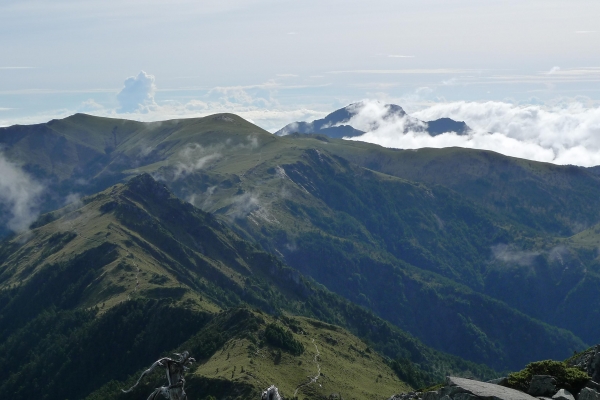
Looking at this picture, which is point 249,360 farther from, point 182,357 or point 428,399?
point 182,357

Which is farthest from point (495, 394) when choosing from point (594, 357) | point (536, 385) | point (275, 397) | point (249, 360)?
point (249, 360)

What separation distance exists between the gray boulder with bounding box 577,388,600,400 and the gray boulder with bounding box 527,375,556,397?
3340mm

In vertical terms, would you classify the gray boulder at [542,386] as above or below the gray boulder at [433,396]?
above

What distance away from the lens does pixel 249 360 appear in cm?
18375

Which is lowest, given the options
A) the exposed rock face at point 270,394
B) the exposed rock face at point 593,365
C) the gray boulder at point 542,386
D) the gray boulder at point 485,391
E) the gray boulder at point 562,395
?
the exposed rock face at point 593,365

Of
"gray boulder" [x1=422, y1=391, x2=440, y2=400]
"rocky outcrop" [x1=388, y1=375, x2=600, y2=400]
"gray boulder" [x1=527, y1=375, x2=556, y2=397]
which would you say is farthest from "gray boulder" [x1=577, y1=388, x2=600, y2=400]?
"gray boulder" [x1=422, y1=391, x2=440, y2=400]

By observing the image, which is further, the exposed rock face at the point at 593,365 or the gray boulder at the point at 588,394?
the exposed rock face at the point at 593,365

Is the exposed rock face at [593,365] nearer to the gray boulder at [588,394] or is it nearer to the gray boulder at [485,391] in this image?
the gray boulder at [588,394]

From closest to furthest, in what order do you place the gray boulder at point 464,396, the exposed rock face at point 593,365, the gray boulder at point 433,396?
the gray boulder at point 464,396 → the gray boulder at point 433,396 → the exposed rock face at point 593,365

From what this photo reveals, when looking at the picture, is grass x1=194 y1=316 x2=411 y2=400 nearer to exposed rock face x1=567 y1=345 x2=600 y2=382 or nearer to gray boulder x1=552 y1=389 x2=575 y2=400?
exposed rock face x1=567 y1=345 x2=600 y2=382

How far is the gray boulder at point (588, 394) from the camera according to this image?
159ft

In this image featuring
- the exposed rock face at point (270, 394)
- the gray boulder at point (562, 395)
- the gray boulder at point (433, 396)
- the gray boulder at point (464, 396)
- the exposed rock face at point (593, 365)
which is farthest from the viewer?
the exposed rock face at point (593, 365)

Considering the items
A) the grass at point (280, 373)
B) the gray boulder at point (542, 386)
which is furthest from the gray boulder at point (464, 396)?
the grass at point (280, 373)

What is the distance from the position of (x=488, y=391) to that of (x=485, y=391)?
0.99ft
